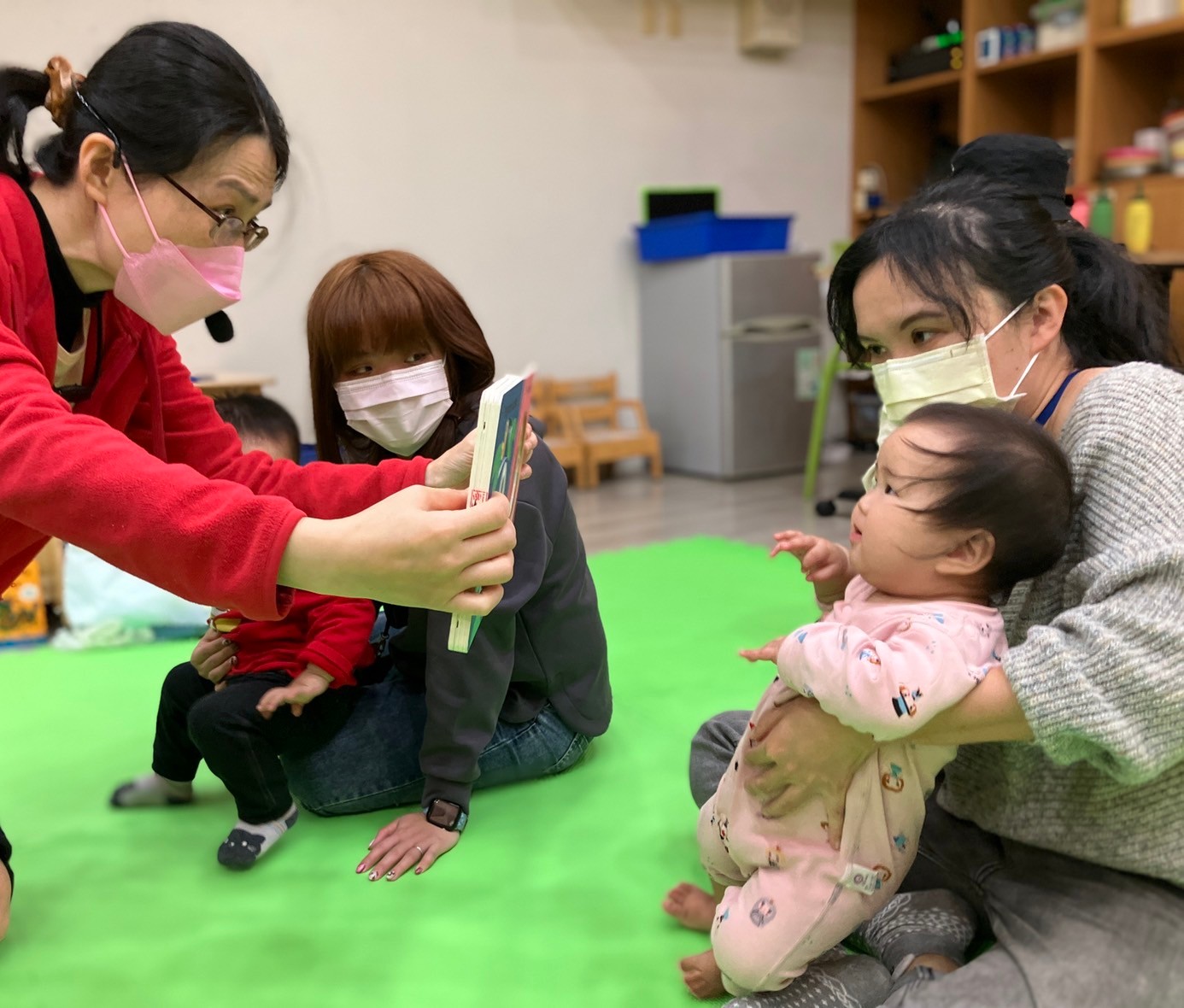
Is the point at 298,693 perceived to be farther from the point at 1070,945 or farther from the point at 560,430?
the point at 560,430

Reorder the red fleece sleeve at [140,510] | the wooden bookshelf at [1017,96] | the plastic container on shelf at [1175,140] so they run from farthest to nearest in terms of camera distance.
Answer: the wooden bookshelf at [1017,96]
the plastic container on shelf at [1175,140]
the red fleece sleeve at [140,510]

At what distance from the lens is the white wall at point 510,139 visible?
3.49 m

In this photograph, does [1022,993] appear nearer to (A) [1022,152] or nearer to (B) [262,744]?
(B) [262,744]

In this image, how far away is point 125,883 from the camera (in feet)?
4.37

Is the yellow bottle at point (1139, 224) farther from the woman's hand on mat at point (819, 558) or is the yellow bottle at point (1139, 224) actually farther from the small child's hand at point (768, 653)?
the small child's hand at point (768, 653)

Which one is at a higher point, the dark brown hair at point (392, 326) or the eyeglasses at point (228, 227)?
the eyeglasses at point (228, 227)

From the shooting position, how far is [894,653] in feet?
2.83

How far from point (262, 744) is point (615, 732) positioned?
611 millimetres

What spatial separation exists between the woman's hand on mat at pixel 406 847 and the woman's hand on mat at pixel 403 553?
625mm

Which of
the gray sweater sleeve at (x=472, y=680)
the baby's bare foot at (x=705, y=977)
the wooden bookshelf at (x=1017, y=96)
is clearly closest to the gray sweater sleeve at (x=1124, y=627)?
the baby's bare foot at (x=705, y=977)

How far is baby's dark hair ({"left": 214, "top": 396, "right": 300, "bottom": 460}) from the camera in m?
1.86

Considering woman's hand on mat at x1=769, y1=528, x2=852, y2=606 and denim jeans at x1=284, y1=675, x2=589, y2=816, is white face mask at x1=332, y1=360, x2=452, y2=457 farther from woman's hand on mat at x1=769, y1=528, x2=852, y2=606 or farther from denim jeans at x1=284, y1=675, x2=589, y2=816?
woman's hand on mat at x1=769, y1=528, x2=852, y2=606

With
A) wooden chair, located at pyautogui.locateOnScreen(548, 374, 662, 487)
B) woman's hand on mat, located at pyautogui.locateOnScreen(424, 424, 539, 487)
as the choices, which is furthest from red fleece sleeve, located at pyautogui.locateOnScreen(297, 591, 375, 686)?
wooden chair, located at pyautogui.locateOnScreen(548, 374, 662, 487)

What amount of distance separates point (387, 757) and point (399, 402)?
1.68 feet
